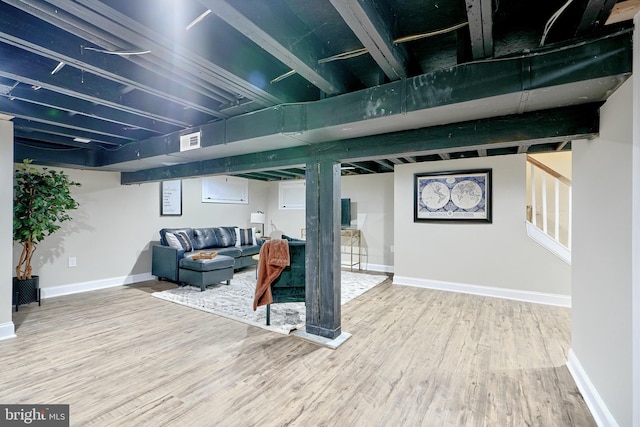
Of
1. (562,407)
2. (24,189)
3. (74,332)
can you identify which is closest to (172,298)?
(74,332)

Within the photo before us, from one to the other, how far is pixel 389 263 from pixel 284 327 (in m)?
3.63

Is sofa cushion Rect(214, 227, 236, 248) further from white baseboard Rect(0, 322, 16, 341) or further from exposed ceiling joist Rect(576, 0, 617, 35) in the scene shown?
exposed ceiling joist Rect(576, 0, 617, 35)

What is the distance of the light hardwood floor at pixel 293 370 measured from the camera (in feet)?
6.10

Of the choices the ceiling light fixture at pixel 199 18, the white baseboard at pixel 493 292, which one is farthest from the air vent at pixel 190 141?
the white baseboard at pixel 493 292

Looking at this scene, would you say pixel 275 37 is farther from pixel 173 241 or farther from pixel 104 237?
pixel 104 237

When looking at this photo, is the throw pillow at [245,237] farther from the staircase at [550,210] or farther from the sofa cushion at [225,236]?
the staircase at [550,210]

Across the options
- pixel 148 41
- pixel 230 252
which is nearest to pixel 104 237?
pixel 230 252

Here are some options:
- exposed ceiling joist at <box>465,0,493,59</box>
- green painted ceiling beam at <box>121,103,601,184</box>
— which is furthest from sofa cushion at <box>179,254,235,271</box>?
exposed ceiling joist at <box>465,0,493,59</box>

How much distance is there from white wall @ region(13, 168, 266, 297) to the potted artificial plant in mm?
426

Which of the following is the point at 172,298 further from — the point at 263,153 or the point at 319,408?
the point at 319,408

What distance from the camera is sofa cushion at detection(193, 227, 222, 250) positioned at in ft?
18.5

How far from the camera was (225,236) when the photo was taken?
6.19 metres

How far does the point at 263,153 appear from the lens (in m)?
3.17

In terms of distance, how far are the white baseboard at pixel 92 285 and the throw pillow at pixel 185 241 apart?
0.98 meters
